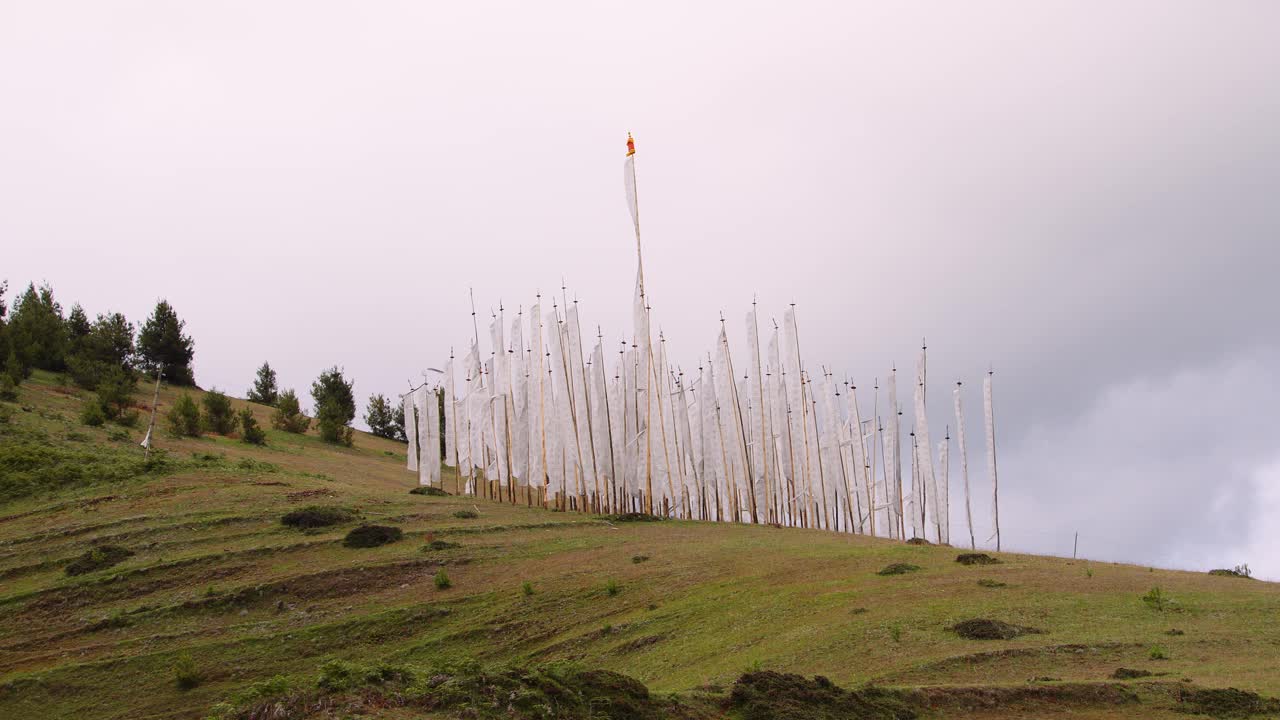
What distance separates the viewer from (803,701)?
36.4 ft

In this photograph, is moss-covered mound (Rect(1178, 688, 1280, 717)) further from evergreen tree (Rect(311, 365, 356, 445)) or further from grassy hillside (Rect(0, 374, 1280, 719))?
evergreen tree (Rect(311, 365, 356, 445))

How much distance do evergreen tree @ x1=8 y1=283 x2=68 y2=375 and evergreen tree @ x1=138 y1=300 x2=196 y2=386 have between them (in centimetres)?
397

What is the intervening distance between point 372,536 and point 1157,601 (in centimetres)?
1685

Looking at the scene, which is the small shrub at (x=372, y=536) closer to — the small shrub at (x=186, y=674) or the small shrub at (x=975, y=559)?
the small shrub at (x=186, y=674)

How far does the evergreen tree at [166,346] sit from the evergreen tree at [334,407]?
7.08 meters

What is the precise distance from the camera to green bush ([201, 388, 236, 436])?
41.9m

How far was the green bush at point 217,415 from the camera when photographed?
4188 centimetres

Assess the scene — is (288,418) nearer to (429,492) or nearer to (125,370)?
(125,370)

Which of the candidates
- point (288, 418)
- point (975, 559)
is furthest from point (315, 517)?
point (288, 418)

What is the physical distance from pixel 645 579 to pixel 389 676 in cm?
1021

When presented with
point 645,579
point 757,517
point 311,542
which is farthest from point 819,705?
point 757,517

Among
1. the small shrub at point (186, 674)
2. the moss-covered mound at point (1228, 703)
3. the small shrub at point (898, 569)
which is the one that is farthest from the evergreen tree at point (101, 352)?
the moss-covered mound at point (1228, 703)

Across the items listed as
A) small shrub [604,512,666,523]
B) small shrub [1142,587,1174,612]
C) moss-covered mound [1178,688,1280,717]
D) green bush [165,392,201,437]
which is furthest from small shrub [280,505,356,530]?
moss-covered mound [1178,688,1280,717]

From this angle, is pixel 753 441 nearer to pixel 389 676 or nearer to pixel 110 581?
pixel 110 581
